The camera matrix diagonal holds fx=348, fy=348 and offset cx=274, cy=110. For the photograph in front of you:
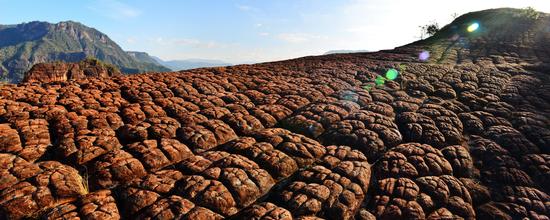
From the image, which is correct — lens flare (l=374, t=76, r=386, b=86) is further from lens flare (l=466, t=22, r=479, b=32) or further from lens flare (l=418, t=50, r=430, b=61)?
lens flare (l=466, t=22, r=479, b=32)

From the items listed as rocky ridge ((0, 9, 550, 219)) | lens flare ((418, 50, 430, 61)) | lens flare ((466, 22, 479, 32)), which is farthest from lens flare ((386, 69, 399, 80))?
lens flare ((466, 22, 479, 32))

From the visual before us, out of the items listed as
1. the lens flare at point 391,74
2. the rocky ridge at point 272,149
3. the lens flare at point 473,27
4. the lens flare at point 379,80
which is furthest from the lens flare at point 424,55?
the lens flare at point 473,27

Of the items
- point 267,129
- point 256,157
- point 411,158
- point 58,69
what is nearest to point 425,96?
point 411,158

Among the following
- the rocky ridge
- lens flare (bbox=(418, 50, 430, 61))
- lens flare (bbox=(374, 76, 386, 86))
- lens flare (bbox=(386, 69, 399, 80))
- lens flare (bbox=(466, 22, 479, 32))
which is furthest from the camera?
lens flare (bbox=(466, 22, 479, 32))

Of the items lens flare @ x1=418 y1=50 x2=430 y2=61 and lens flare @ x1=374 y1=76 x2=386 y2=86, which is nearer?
lens flare @ x1=374 y1=76 x2=386 y2=86

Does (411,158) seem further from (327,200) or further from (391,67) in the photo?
(391,67)

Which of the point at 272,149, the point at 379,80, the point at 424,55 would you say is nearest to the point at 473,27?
the point at 424,55

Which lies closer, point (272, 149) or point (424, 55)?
point (272, 149)

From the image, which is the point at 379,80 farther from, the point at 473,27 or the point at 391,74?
the point at 473,27

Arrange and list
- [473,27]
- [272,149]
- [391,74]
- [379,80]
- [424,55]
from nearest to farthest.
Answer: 1. [272,149]
2. [379,80]
3. [391,74]
4. [424,55]
5. [473,27]

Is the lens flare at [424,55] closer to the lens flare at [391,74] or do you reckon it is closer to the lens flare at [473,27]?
the lens flare at [391,74]

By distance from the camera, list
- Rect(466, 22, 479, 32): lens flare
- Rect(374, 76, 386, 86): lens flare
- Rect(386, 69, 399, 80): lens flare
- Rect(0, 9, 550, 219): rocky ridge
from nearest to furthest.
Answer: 1. Rect(0, 9, 550, 219): rocky ridge
2. Rect(374, 76, 386, 86): lens flare
3. Rect(386, 69, 399, 80): lens flare
4. Rect(466, 22, 479, 32): lens flare

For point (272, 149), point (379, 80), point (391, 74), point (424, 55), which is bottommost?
point (272, 149)
